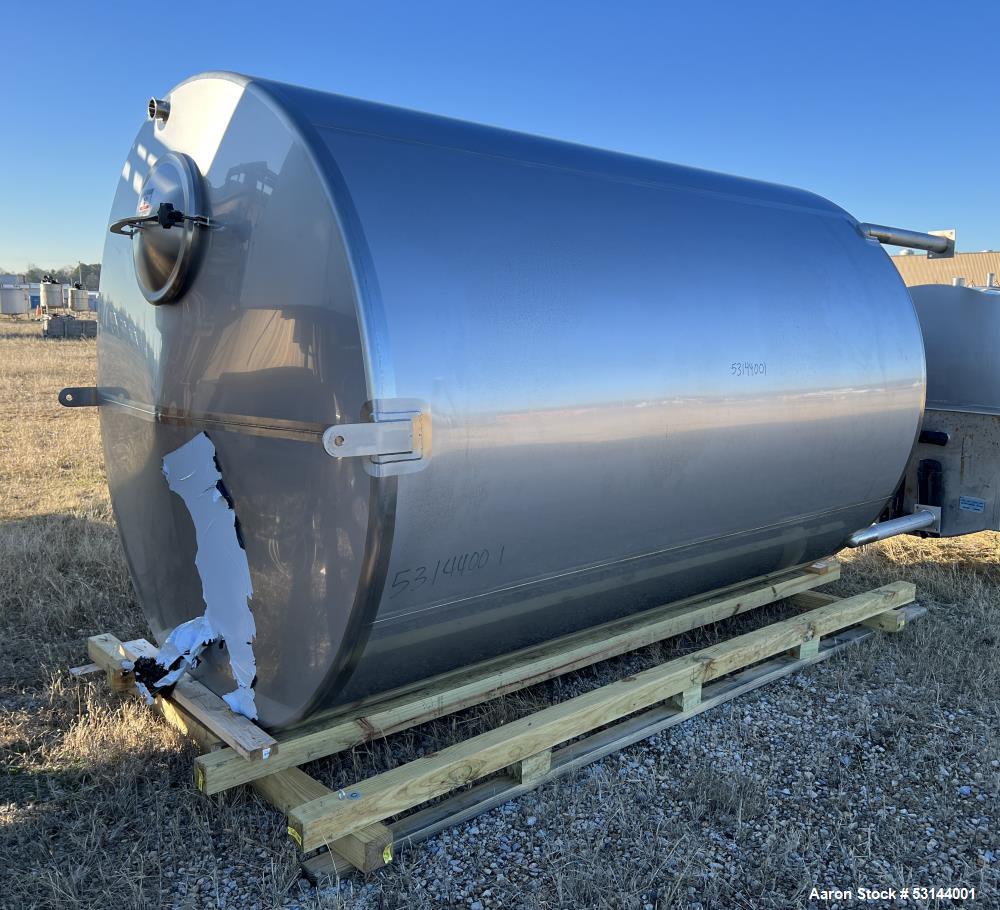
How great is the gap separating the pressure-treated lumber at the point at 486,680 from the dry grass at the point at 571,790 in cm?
18

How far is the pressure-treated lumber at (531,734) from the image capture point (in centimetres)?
268

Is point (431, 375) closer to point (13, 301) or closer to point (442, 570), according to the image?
point (442, 570)

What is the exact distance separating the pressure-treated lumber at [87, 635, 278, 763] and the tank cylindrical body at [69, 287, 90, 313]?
144ft

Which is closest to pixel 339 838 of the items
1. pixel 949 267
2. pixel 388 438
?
pixel 388 438

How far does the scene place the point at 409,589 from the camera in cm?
266

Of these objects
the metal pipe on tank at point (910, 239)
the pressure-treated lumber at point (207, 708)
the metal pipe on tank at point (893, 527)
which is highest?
the metal pipe on tank at point (910, 239)

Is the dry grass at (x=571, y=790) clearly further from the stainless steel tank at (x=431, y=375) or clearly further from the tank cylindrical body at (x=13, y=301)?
the tank cylindrical body at (x=13, y=301)

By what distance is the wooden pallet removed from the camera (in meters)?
2.76

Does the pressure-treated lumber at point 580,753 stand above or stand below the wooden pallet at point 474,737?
below

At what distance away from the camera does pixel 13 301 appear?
41344 mm

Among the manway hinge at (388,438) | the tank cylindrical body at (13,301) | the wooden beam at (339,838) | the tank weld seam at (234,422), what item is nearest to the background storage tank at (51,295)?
the tank cylindrical body at (13,301)

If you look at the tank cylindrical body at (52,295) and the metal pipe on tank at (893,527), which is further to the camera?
the tank cylindrical body at (52,295)

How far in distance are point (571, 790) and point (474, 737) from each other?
0.39 metres

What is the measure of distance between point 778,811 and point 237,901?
1802 millimetres
